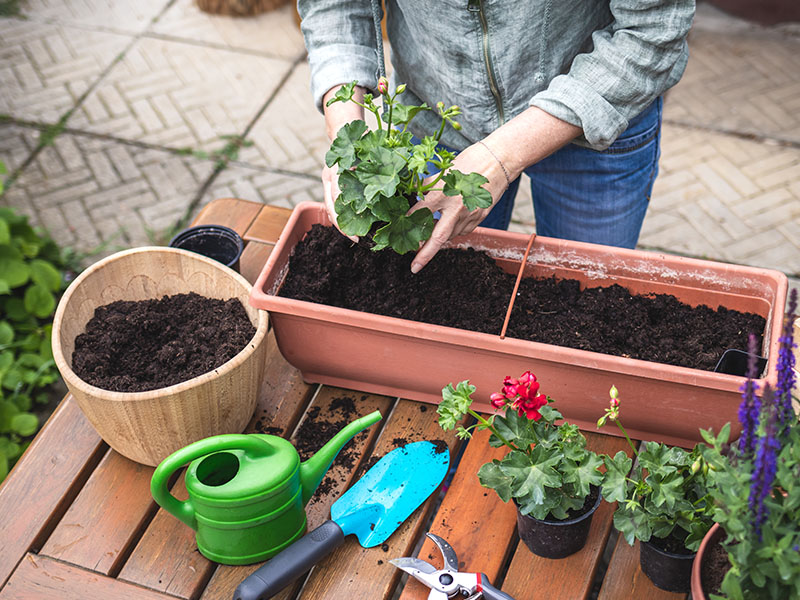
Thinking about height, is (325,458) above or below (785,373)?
below

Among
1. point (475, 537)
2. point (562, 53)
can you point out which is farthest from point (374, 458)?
point (562, 53)

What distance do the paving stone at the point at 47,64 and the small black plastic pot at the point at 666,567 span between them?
362 centimetres

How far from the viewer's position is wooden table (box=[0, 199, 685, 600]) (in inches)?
53.9

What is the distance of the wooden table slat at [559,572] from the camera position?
134cm

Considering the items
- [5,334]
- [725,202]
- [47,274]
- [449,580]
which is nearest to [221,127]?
[47,274]

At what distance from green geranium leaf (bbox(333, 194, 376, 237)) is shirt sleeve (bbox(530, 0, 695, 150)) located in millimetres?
457

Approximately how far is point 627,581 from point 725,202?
257 centimetres

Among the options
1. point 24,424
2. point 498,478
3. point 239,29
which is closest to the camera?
point 498,478

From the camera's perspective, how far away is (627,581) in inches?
53.3

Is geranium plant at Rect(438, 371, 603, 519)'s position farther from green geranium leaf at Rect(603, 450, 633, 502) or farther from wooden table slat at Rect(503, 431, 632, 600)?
wooden table slat at Rect(503, 431, 632, 600)

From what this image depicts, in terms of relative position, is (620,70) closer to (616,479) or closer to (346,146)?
(346,146)

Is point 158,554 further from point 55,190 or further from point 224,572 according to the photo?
point 55,190

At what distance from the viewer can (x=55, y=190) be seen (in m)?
3.65

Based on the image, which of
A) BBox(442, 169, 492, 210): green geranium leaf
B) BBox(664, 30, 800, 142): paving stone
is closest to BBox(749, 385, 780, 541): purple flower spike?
BBox(442, 169, 492, 210): green geranium leaf
